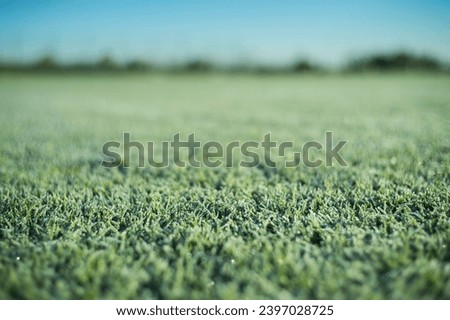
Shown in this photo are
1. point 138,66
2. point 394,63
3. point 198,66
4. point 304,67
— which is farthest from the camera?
point 198,66

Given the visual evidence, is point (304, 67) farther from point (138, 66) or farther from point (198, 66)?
point (138, 66)

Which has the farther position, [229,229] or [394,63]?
[394,63]

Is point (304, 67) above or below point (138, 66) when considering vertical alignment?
above

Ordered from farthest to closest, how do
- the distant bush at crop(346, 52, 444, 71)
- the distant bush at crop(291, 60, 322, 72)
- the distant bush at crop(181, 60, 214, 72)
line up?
1. the distant bush at crop(181, 60, 214, 72)
2. the distant bush at crop(291, 60, 322, 72)
3. the distant bush at crop(346, 52, 444, 71)

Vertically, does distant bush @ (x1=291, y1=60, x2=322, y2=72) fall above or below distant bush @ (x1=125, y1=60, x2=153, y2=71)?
above

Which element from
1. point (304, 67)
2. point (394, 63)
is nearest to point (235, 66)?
point (304, 67)

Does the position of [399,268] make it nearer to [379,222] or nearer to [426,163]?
[379,222]

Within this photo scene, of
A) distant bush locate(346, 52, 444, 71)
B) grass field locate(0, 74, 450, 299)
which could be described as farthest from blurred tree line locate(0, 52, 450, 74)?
grass field locate(0, 74, 450, 299)

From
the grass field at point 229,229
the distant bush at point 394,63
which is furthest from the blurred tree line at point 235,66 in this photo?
the grass field at point 229,229

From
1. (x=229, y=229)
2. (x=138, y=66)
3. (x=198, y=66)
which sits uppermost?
(x=198, y=66)

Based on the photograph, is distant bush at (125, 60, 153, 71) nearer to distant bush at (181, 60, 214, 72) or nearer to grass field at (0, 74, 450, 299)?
distant bush at (181, 60, 214, 72)

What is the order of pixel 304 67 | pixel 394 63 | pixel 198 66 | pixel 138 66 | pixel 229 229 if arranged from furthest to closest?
pixel 198 66 < pixel 304 67 < pixel 138 66 < pixel 394 63 < pixel 229 229
